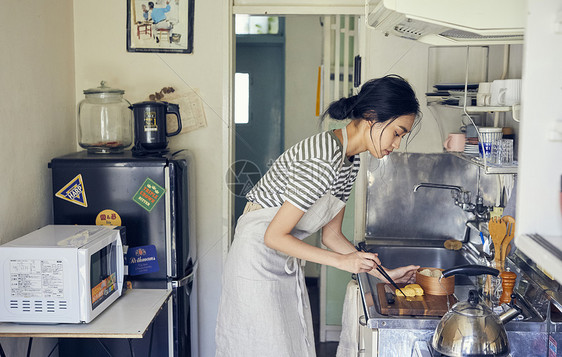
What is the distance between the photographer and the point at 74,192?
2.52 meters

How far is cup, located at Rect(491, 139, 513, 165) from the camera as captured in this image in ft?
6.73

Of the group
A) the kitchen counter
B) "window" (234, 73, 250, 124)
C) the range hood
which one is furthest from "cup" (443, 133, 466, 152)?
"window" (234, 73, 250, 124)

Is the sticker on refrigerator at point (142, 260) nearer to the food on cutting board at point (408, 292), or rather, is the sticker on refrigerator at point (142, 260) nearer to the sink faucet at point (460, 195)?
the food on cutting board at point (408, 292)

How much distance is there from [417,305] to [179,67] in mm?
1728

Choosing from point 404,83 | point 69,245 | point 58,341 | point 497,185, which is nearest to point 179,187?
point 69,245

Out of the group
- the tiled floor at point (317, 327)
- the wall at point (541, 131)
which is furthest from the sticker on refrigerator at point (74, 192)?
the wall at point (541, 131)

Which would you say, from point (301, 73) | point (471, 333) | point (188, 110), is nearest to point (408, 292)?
point (471, 333)

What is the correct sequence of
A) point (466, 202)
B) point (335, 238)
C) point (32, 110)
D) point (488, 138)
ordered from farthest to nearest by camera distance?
point (466, 202), point (32, 110), point (335, 238), point (488, 138)

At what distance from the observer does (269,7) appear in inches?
118

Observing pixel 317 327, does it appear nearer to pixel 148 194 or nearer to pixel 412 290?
pixel 148 194

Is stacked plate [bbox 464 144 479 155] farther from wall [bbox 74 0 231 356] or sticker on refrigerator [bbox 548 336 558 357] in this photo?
wall [bbox 74 0 231 356]

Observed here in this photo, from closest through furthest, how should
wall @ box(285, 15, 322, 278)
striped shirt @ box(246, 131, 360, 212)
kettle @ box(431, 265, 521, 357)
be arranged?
kettle @ box(431, 265, 521, 357) → striped shirt @ box(246, 131, 360, 212) → wall @ box(285, 15, 322, 278)

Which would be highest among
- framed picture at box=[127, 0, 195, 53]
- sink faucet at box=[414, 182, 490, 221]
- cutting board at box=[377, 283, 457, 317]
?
framed picture at box=[127, 0, 195, 53]

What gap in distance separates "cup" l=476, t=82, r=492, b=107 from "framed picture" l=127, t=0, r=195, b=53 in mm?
1450
